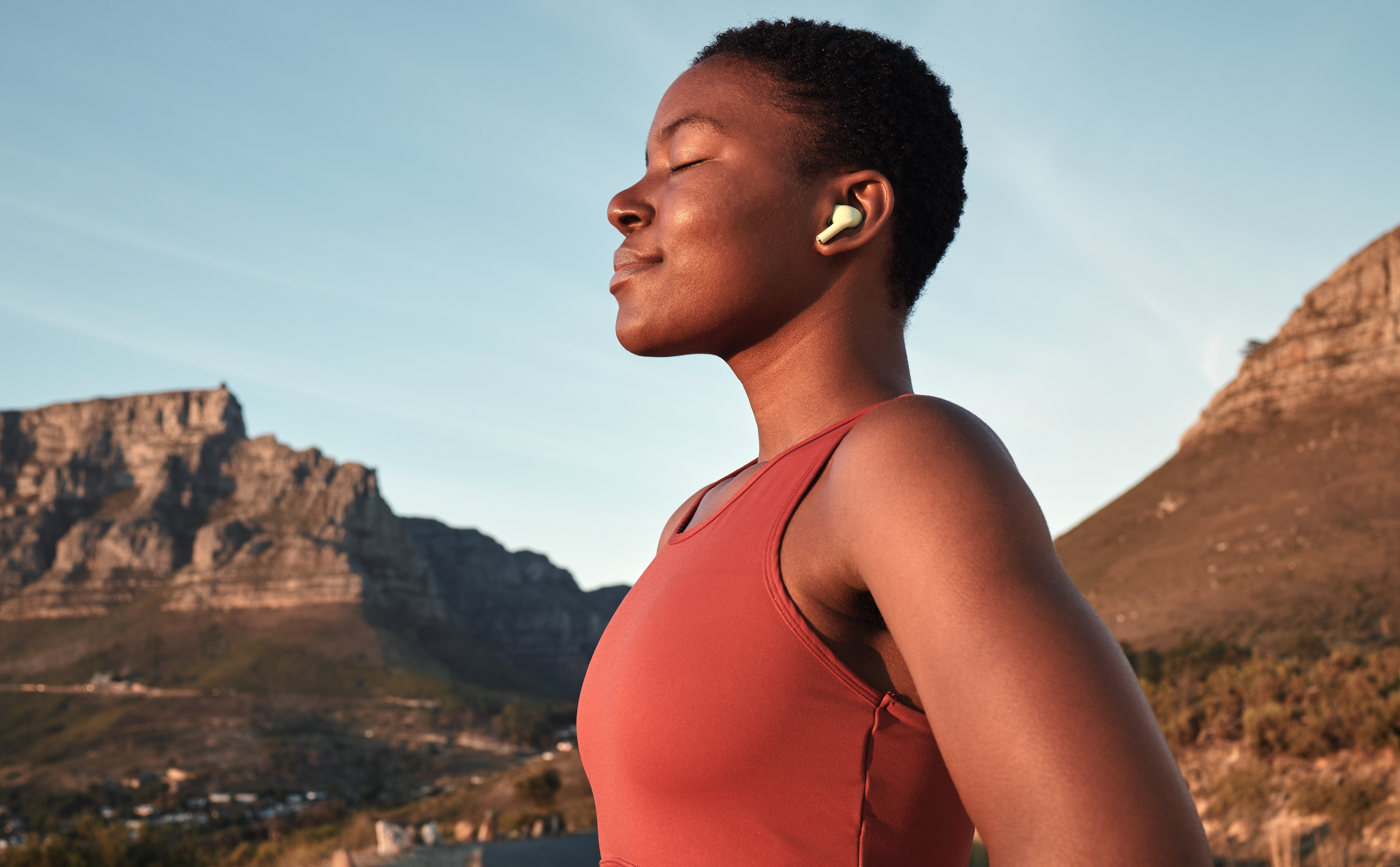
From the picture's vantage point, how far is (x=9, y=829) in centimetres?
4972

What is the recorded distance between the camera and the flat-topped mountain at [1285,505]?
3981 centimetres

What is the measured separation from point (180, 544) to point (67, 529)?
63.7 ft

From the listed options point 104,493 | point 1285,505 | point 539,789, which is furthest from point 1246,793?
point 104,493

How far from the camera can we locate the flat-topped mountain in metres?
39.8

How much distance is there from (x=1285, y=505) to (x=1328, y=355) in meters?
17.2

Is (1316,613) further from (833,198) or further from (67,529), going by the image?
(67,529)

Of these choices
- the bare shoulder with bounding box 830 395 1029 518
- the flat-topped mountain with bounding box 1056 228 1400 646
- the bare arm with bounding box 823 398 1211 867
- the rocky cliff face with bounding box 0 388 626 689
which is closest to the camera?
the bare arm with bounding box 823 398 1211 867

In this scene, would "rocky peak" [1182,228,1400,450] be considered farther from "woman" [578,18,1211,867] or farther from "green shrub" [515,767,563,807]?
"woman" [578,18,1211,867]

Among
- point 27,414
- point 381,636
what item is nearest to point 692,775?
point 381,636

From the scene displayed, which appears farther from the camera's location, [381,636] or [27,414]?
[27,414]

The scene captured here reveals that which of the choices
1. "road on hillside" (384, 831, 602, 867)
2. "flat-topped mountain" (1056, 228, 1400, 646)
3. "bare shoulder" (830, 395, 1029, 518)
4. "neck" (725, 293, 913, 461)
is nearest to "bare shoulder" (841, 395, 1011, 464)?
"bare shoulder" (830, 395, 1029, 518)

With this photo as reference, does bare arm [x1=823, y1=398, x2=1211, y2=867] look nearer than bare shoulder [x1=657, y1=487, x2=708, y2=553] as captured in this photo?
Yes

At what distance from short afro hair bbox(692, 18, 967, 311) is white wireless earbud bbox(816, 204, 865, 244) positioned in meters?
0.07

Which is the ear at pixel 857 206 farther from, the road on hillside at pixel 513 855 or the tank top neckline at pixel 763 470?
the road on hillside at pixel 513 855
